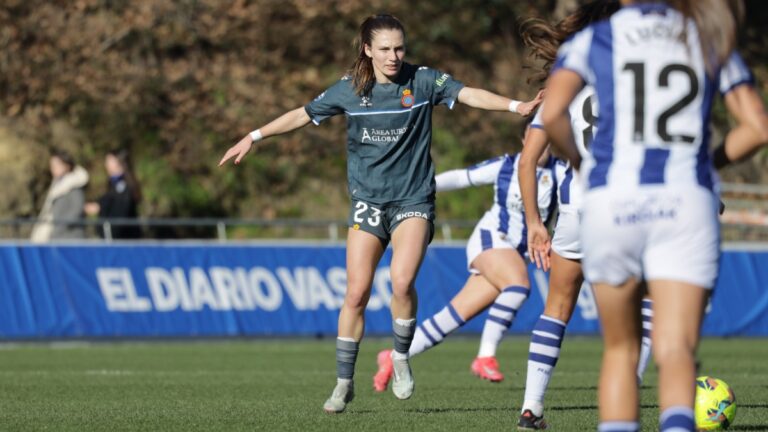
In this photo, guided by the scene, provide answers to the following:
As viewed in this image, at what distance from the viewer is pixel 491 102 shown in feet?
26.4

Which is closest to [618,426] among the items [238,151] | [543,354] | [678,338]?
[678,338]

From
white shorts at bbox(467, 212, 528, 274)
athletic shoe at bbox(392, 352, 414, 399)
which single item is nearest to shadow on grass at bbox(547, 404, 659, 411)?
athletic shoe at bbox(392, 352, 414, 399)

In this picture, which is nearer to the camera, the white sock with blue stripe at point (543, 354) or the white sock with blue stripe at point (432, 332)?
the white sock with blue stripe at point (543, 354)

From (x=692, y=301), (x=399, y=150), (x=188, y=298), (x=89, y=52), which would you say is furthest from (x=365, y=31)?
(x=89, y=52)

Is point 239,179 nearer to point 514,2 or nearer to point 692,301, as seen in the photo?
point 514,2

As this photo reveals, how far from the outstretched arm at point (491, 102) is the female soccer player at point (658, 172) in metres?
2.47

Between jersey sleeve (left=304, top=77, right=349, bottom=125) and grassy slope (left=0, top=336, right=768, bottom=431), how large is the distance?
176 cm

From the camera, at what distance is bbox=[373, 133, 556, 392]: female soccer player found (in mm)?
11156

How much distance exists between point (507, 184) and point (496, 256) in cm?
66

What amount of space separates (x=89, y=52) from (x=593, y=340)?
458 inches

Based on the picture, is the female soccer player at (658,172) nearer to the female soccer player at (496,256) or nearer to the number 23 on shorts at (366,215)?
the number 23 on shorts at (366,215)

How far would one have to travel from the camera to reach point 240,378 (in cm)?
1185

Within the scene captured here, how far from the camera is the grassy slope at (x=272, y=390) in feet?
25.9

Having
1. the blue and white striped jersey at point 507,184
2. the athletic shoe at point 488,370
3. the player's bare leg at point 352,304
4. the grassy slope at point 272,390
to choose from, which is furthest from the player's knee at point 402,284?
the athletic shoe at point 488,370
